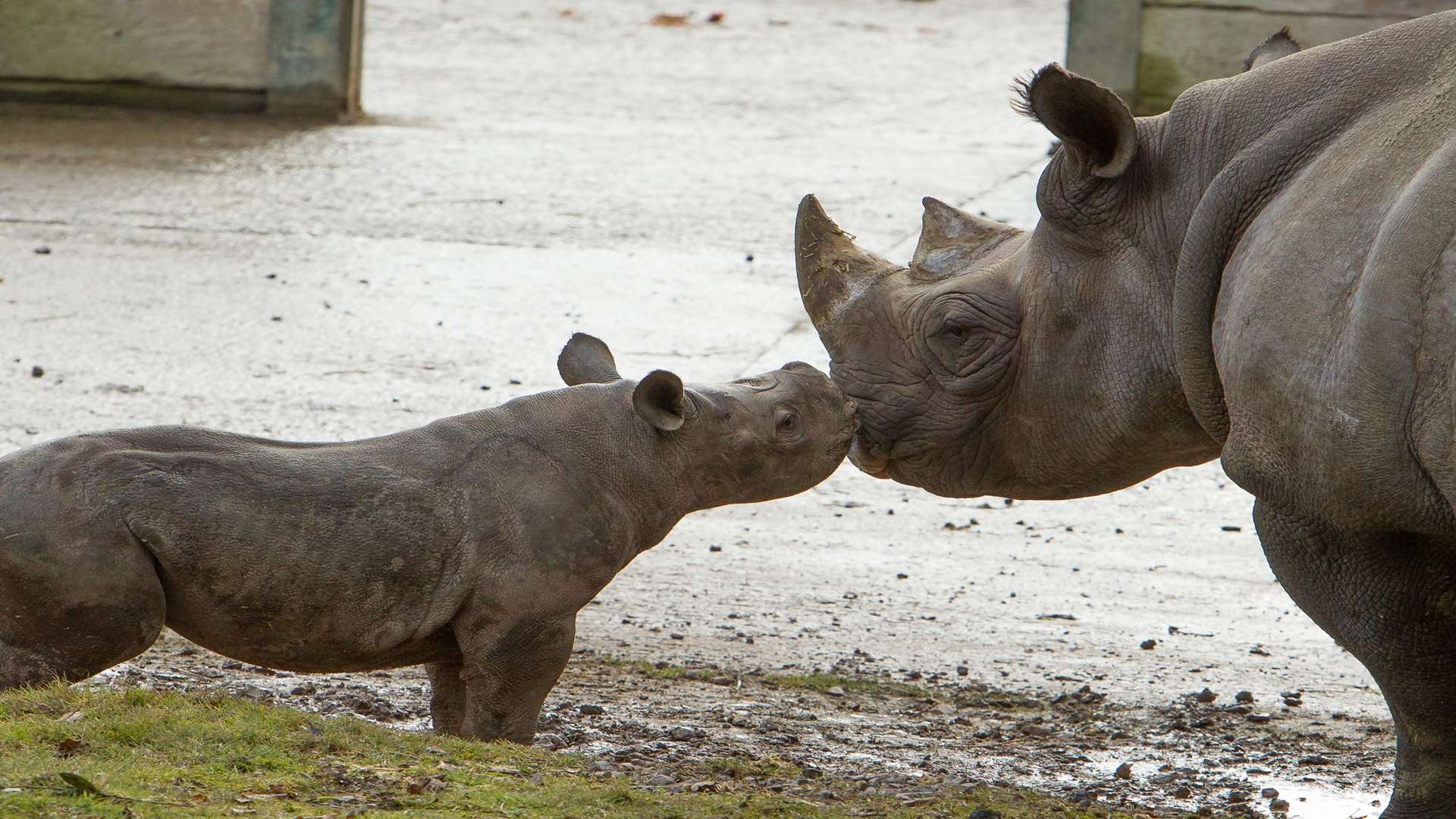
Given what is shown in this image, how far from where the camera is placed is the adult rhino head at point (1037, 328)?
165 inches

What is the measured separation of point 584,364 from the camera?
5.00 metres

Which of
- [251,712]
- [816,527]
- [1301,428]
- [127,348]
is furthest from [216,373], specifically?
[1301,428]

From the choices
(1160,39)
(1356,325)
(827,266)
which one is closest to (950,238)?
(827,266)

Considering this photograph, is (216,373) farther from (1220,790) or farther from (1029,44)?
(1029,44)

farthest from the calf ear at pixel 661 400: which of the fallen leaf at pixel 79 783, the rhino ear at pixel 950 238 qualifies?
the fallen leaf at pixel 79 783

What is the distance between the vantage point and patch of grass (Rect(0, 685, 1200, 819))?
355 cm

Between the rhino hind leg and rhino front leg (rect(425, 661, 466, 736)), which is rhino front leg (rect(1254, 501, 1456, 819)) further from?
the rhino hind leg

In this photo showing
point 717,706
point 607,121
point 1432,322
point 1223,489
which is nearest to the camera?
point 1432,322

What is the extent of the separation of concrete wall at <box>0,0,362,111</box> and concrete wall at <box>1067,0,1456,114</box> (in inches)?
187

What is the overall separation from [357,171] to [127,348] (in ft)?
12.6

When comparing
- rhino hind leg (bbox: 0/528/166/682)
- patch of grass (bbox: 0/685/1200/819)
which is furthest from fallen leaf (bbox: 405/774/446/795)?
rhino hind leg (bbox: 0/528/166/682)

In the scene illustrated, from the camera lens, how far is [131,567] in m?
4.16

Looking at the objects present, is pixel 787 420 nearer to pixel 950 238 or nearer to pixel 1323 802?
pixel 950 238

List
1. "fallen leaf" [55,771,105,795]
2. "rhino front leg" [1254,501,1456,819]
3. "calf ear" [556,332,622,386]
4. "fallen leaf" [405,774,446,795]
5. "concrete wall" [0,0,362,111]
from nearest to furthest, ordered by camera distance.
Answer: "fallen leaf" [55,771,105,795] < "rhino front leg" [1254,501,1456,819] < "fallen leaf" [405,774,446,795] < "calf ear" [556,332,622,386] < "concrete wall" [0,0,362,111]
